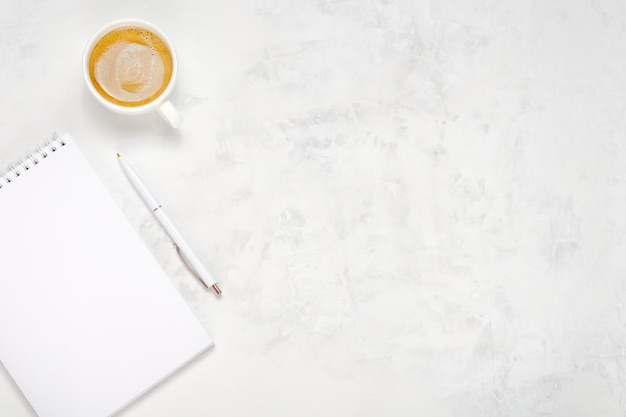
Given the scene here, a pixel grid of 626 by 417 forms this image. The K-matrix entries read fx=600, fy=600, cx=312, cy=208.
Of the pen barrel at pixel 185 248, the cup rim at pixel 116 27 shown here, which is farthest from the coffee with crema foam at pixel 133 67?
the pen barrel at pixel 185 248

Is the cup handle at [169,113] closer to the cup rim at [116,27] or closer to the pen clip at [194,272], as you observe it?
the cup rim at [116,27]

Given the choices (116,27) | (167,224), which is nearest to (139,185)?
(167,224)

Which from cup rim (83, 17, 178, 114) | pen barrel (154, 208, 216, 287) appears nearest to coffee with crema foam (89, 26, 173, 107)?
cup rim (83, 17, 178, 114)

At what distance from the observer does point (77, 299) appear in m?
0.60

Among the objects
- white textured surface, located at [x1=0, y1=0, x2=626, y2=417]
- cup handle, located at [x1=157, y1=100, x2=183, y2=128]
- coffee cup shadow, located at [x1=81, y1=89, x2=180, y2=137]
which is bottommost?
white textured surface, located at [x1=0, y1=0, x2=626, y2=417]

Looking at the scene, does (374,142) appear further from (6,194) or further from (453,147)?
(6,194)

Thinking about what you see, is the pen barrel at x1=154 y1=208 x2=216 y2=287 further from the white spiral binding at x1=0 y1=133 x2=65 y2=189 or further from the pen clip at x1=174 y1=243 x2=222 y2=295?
the white spiral binding at x1=0 y1=133 x2=65 y2=189

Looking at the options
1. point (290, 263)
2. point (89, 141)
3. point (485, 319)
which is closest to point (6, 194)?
point (89, 141)

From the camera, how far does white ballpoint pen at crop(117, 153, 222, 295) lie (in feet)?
2.00

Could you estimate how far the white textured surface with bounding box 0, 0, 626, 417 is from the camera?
0.63 metres

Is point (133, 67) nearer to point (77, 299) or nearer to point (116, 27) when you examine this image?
point (116, 27)

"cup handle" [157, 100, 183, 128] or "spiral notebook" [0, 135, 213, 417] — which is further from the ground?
"cup handle" [157, 100, 183, 128]

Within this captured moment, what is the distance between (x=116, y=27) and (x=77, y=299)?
0.90ft

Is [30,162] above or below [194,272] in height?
above
